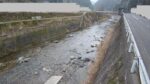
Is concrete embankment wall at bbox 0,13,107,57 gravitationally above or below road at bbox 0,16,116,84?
above

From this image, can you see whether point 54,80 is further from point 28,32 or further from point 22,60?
point 28,32

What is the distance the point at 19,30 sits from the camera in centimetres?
2923

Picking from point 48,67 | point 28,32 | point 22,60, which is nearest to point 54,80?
point 48,67

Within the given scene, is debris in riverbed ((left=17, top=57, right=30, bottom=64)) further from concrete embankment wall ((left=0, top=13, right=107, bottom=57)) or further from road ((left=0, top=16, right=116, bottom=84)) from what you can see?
concrete embankment wall ((left=0, top=13, right=107, bottom=57))

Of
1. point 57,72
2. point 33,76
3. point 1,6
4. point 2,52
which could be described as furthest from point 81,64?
point 1,6

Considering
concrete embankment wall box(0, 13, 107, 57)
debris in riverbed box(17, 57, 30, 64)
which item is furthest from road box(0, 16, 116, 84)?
concrete embankment wall box(0, 13, 107, 57)

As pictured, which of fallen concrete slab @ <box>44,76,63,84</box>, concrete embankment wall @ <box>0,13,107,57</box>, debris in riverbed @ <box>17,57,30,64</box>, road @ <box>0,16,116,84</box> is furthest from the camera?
concrete embankment wall @ <box>0,13,107,57</box>

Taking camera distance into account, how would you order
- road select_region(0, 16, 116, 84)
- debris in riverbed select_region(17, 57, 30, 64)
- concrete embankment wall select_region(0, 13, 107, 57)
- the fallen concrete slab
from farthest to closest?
concrete embankment wall select_region(0, 13, 107, 57)
debris in riverbed select_region(17, 57, 30, 64)
road select_region(0, 16, 116, 84)
the fallen concrete slab

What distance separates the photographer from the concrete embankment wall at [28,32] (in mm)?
25562

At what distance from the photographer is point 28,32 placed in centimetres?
3100

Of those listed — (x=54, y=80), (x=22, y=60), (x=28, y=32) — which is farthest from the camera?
(x=28, y=32)

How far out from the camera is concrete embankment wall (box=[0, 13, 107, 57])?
25.6 meters

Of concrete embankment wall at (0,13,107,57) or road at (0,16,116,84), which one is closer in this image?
road at (0,16,116,84)

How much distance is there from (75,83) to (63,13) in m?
35.7
